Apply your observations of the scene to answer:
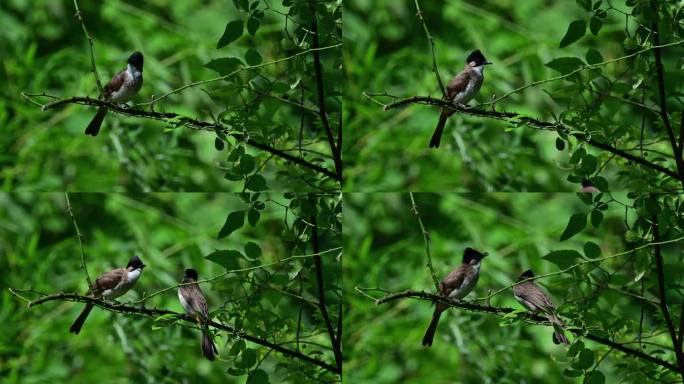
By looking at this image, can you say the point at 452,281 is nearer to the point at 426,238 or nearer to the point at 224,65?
the point at 426,238

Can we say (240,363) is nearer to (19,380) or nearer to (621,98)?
(19,380)

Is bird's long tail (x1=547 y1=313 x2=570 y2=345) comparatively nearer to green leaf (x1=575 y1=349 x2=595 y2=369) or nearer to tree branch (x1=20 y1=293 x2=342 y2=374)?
green leaf (x1=575 y1=349 x2=595 y2=369)

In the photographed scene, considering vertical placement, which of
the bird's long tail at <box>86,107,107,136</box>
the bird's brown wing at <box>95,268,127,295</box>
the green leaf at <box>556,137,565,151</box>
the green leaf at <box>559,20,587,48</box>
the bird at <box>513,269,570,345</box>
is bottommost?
the bird at <box>513,269,570,345</box>

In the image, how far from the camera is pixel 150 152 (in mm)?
3203

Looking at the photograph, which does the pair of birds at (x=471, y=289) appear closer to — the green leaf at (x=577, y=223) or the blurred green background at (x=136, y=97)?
the green leaf at (x=577, y=223)

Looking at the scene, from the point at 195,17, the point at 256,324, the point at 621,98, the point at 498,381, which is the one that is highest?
the point at 195,17

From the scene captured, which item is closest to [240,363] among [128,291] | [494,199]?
[128,291]

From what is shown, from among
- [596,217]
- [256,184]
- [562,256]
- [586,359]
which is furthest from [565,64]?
[256,184]

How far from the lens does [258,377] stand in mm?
3174

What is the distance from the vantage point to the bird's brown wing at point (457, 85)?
308 centimetres

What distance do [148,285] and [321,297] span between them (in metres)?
0.52

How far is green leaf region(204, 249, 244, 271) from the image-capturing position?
311cm

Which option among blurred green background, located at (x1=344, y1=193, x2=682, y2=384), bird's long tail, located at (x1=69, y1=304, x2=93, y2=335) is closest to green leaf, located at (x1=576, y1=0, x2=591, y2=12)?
blurred green background, located at (x1=344, y1=193, x2=682, y2=384)

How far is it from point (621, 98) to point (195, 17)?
1268mm
